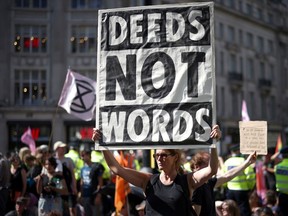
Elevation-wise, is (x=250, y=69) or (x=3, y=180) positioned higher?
(x=250, y=69)

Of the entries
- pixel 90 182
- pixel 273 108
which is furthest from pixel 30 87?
pixel 273 108

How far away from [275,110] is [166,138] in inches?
2043

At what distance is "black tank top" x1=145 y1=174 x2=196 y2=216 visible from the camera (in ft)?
13.6

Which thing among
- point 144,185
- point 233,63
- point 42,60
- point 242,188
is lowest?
point 242,188

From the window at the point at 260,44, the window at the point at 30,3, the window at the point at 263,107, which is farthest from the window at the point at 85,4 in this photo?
the window at the point at 263,107

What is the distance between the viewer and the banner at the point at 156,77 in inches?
174

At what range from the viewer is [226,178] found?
5262 mm

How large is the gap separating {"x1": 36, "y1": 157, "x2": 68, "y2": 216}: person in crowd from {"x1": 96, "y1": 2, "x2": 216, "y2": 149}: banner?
13.1ft

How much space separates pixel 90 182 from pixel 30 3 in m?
28.0

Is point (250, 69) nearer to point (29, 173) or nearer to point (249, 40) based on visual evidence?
point (249, 40)

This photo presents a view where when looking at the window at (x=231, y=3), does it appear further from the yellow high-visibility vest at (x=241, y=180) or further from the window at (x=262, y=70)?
the yellow high-visibility vest at (x=241, y=180)

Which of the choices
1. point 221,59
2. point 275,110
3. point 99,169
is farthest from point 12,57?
point 275,110

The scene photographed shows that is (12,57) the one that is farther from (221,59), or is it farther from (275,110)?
(275,110)

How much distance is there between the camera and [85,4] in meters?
36.9
